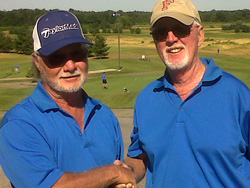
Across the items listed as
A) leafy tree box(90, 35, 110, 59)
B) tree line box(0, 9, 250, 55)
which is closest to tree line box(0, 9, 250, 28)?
tree line box(0, 9, 250, 55)

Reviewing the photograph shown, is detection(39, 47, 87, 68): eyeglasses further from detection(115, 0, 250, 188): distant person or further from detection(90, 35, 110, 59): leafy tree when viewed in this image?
detection(90, 35, 110, 59): leafy tree

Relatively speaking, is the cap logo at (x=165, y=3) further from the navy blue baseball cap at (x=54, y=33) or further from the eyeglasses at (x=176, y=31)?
the navy blue baseball cap at (x=54, y=33)

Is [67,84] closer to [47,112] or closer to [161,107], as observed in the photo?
[47,112]

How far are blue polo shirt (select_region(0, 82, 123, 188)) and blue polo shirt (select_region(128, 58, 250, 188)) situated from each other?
16.0 inches

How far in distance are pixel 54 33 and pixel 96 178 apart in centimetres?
112

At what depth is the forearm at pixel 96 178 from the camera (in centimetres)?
281

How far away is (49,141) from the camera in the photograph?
3010 mm

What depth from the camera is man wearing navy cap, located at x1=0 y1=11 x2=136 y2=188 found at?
2799 mm

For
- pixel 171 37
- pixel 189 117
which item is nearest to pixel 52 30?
pixel 171 37

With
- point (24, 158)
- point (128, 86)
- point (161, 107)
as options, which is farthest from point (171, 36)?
point (128, 86)

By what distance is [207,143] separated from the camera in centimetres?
320

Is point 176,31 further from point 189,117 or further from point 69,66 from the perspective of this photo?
point 69,66

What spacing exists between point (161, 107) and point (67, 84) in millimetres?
834

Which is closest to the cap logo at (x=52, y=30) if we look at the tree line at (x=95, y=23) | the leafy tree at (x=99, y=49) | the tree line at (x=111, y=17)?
the tree line at (x=95, y=23)
